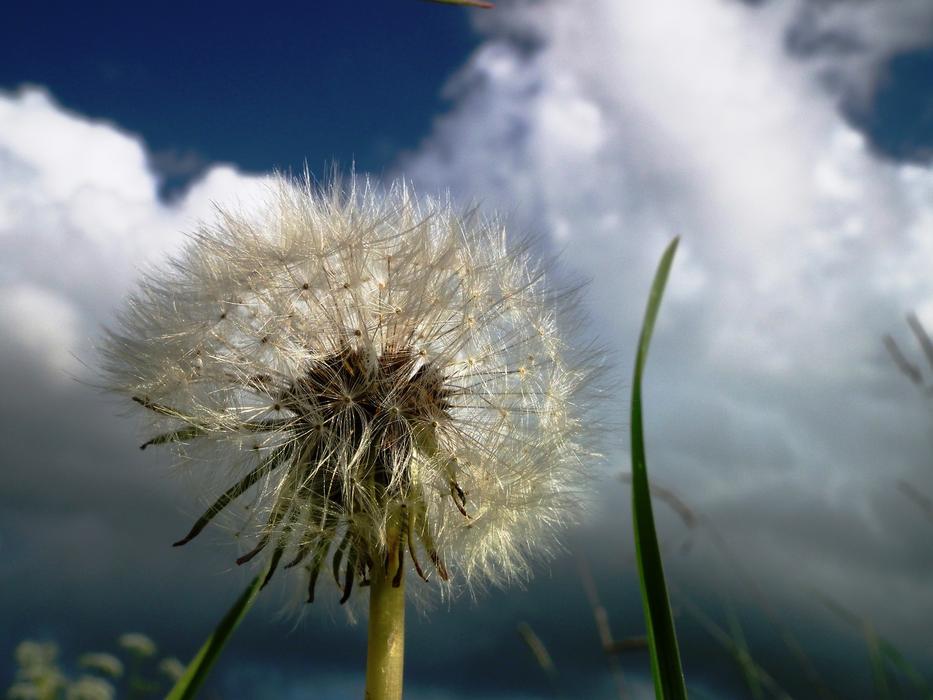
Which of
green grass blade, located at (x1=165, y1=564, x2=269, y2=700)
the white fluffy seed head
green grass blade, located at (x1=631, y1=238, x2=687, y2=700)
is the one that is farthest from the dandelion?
green grass blade, located at (x1=631, y1=238, x2=687, y2=700)

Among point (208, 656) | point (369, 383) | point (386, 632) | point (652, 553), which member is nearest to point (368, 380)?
point (369, 383)

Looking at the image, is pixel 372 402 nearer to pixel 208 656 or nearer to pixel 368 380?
pixel 368 380

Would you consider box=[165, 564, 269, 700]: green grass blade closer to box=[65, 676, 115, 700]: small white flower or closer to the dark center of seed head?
the dark center of seed head

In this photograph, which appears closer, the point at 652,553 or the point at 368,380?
the point at 652,553

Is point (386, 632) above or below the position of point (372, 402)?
below

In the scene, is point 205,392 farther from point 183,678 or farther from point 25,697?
point 25,697

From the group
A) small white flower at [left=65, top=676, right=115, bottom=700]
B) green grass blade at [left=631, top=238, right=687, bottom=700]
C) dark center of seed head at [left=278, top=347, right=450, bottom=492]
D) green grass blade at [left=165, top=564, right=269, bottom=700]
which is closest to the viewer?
green grass blade at [left=631, top=238, right=687, bottom=700]

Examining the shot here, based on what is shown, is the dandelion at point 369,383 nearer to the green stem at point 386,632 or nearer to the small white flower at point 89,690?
the green stem at point 386,632
